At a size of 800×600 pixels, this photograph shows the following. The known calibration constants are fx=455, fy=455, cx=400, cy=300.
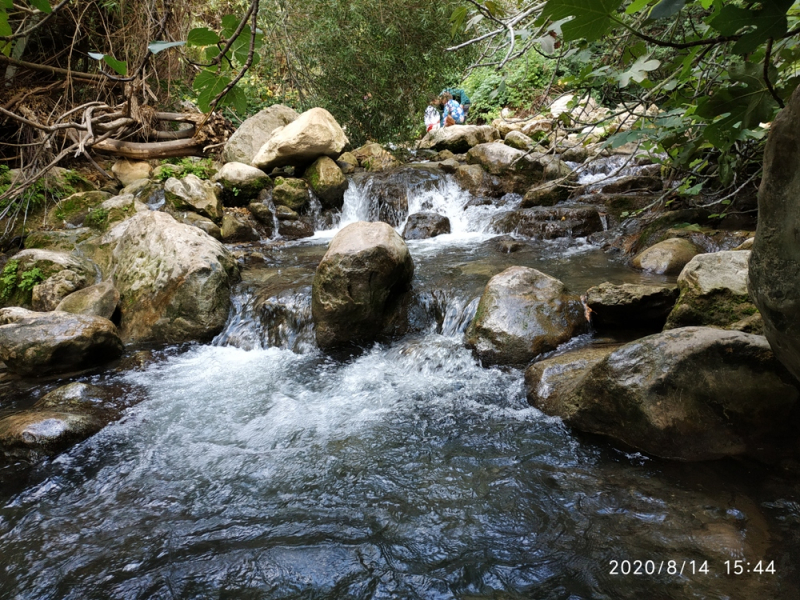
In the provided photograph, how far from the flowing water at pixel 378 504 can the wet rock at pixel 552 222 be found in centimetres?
407

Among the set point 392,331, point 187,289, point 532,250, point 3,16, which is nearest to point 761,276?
point 3,16

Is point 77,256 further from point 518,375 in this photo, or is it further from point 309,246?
point 518,375

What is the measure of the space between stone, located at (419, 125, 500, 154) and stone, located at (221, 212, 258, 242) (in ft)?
22.0

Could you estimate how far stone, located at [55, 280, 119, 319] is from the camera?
214 inches

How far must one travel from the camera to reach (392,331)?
206 inches

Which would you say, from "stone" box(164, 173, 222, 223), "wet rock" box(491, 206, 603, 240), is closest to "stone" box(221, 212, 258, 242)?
"stone" box(164, 173, 222, 223)

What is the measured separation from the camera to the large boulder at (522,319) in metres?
4.24

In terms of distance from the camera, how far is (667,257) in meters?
5.69

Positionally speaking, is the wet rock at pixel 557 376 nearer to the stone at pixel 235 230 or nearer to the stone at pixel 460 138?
the stone at pixel 235 230

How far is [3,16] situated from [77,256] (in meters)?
6.94

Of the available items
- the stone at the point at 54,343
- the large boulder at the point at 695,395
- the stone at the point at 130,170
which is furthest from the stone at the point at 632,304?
the stone at the point at 130,170

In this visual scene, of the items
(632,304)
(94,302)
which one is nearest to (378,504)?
(632,304)

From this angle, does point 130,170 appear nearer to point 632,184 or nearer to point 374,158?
point 374,158

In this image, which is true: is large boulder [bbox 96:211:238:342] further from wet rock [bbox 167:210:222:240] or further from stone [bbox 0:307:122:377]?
wet rock [bbox 167:210:222:240]
